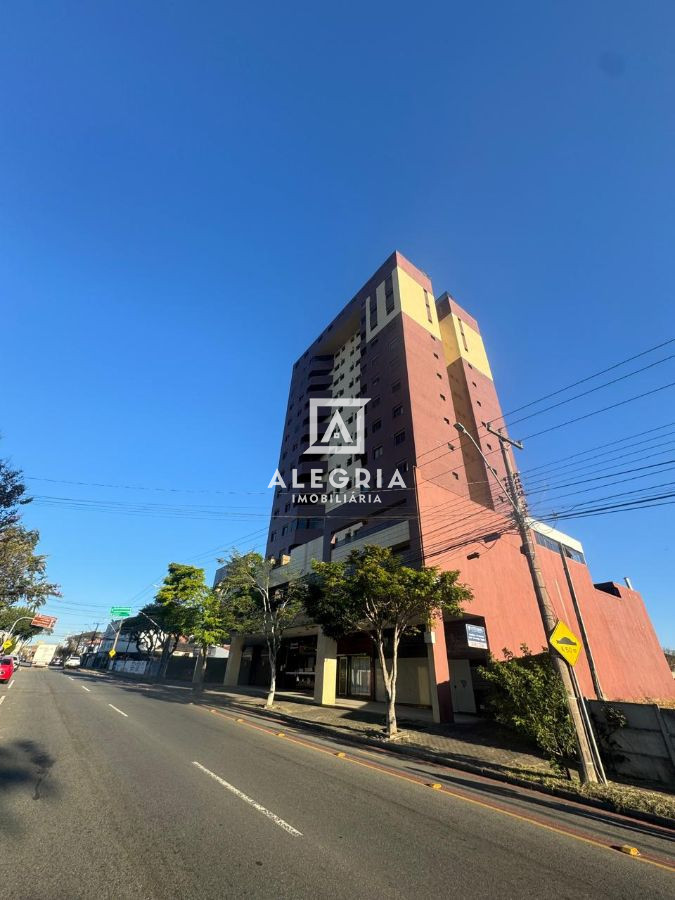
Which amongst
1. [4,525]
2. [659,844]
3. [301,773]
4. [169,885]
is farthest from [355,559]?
[4,525]

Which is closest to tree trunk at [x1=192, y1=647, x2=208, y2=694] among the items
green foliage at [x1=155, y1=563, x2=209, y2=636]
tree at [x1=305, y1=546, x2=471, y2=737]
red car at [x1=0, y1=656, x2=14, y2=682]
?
green foliage at [x1=155, y1=563, x2=209, y2=636]

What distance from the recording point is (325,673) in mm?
24734

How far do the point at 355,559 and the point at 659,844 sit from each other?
1260cm

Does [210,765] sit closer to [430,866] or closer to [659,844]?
[430,866]

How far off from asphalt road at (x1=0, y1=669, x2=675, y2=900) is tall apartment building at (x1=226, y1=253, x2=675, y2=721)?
8112 mm

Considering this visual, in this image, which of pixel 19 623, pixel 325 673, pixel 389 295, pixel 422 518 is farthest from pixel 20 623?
pixel 389 295

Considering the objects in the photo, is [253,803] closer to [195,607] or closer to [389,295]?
[195,607]

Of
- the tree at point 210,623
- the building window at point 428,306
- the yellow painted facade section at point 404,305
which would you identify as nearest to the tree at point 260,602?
the tree at point 210,623

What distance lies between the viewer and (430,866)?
4.64 meters

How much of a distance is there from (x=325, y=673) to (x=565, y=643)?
18540 millimetres

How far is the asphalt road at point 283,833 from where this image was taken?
411cm

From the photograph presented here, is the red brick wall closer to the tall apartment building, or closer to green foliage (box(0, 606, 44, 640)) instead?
the tall apartment building
